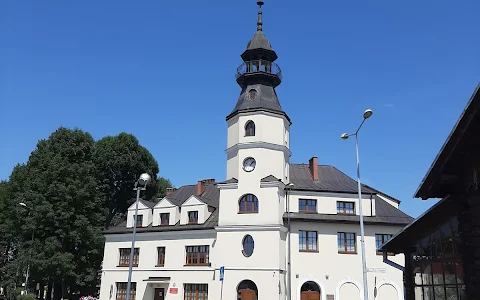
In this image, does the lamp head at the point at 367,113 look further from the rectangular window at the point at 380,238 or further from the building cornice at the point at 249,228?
the rectangular window at the point at 380,238

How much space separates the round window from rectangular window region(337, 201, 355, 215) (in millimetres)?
7527

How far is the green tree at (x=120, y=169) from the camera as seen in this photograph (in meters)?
47.6

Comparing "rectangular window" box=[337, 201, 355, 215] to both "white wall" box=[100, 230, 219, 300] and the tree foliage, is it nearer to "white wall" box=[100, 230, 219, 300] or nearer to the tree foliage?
"white wall" box=[100, 230, 219, 300]

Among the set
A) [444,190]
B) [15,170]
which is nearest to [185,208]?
[15,170]

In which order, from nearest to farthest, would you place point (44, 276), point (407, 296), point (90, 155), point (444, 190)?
1. point (444, 190)
2. point (407, 296)
3. point (44, 276)
4. point (90, 155)

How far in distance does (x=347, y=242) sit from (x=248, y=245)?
7551 millimetres

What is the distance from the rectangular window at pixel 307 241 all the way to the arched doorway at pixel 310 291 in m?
2.47

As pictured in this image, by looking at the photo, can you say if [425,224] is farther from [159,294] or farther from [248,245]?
[159,294]

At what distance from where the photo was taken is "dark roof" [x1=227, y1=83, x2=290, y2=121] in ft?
110

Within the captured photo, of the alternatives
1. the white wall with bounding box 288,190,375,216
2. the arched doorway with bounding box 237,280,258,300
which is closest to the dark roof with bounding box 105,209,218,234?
the arched doorway with bounding box 237,280,258,300

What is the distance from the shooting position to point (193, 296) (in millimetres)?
32750

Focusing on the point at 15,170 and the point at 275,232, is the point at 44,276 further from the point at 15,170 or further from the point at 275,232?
the point at 275,232

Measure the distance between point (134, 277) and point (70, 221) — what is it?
9430 millimetres

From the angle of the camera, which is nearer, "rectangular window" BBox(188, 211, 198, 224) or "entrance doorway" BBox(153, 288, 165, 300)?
"entrance doorway" BBox(153, 288, 165, 300)
